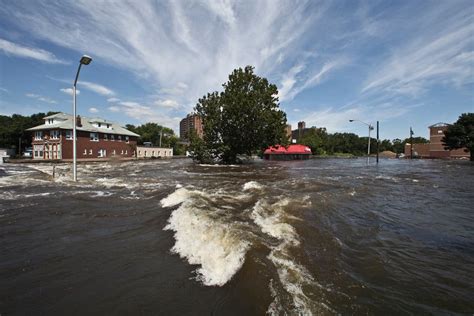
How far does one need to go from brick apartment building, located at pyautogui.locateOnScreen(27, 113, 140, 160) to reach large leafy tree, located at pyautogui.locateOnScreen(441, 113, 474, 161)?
74.5 m

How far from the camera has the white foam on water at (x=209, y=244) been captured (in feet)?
12.4

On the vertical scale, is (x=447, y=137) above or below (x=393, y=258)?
above

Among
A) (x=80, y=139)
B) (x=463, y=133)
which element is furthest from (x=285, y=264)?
(x=463, y=133)

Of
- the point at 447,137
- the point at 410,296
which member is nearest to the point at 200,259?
the point at 410,296

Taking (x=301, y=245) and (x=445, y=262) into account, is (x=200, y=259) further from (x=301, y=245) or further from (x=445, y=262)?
(x=445, y=262)

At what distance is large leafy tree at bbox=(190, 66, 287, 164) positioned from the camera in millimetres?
38125

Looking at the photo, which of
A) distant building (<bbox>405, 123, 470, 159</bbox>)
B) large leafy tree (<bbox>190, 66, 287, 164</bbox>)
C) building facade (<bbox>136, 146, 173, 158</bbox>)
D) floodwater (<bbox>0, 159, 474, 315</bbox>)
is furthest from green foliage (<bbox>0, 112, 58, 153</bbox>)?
distant building (<bbox>405, 123, 470, 159</bbox>)

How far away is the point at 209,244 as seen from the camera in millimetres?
4715

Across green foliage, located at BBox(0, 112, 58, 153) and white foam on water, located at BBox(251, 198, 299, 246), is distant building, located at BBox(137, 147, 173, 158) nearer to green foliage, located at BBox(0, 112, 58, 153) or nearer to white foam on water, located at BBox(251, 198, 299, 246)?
green foliage, located at BBox(0, 112, 58, 153)

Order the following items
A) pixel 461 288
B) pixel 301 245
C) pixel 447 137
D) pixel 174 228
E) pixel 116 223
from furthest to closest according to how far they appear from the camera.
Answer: pixel 447 137, pixel 116 223, pixel 174 228, pixel 301 245, pixel 461 288

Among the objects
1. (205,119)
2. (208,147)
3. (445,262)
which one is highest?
(205,119)

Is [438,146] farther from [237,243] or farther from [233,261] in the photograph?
[233,261]

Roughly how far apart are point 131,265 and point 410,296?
13.5 feet

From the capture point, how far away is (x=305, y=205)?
8.48 meters
